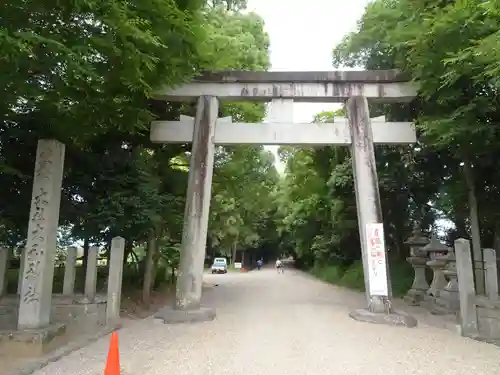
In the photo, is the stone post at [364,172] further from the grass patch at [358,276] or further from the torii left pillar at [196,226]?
the grass patch at [358,276]

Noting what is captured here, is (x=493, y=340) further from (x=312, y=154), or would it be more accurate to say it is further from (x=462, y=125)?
(x=312, y=154)

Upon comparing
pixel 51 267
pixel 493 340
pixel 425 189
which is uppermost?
pixel 425 189

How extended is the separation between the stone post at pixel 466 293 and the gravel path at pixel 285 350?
432mm

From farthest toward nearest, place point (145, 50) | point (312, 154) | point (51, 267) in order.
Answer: point (312, 154) → point (51, 267) → point (145, 50)

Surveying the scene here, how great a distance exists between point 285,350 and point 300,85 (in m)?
7.14

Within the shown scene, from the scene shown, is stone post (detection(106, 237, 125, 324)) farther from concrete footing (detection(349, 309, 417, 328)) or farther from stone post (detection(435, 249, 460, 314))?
stone post (detection(435, 249, 460, 314))

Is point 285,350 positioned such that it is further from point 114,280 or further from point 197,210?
point 197,210

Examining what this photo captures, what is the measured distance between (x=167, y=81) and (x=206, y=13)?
2.27 m

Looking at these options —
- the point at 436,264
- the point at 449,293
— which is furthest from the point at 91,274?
the point at 436,264

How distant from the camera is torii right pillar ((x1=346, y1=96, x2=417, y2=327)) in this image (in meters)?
9.52

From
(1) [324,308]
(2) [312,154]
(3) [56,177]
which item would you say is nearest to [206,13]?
(3) [56,177]

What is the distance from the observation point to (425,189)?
15.4 meters

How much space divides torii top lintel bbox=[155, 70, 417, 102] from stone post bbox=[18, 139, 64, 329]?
4.21m

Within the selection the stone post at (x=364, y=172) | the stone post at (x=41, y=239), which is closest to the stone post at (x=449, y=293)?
the stone post at (x=364, y=172)
